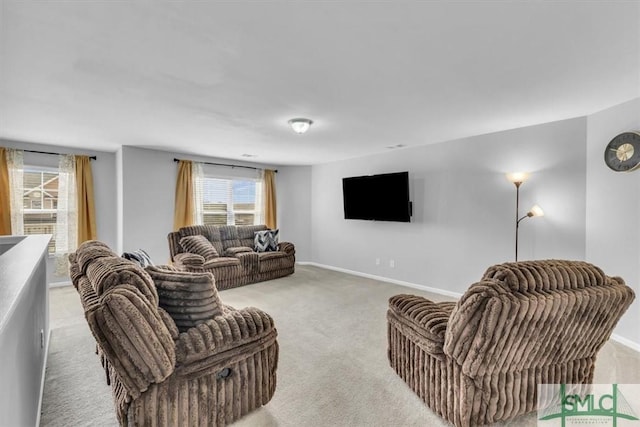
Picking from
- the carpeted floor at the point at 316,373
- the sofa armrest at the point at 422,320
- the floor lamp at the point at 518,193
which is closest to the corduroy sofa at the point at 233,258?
the carpeted floor at the point at 316,373

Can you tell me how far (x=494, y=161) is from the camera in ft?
13.2

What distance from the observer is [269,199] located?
6883mm

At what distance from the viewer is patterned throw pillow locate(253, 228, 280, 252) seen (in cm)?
584

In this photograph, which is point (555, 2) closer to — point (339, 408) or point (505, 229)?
point (339, 408)

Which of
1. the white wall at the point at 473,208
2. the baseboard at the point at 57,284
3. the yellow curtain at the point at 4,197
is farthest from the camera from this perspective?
the baseboard at the point at 57,284

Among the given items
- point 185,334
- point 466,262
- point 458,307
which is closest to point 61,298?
point 185,334

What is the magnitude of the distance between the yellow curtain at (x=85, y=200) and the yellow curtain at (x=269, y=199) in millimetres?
3231

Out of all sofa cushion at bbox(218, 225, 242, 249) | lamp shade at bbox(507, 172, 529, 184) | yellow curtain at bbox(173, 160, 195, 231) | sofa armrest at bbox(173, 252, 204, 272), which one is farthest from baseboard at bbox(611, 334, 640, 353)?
yellow curtain at bbox(173, 160, 195, 231)

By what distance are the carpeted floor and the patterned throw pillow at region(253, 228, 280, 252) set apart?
1.81 metres

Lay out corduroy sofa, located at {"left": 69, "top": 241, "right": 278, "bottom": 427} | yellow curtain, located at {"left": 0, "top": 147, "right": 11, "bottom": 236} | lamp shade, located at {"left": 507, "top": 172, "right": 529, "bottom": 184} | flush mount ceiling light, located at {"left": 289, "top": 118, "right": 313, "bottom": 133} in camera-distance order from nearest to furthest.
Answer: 1. corduroy sofa, located at {"left": 69, "top": 241, "right": 278, "bottom": 427}
2. flush mount ceiling light, located at {"left": 289, "top": 118, "right": 313, "bottom": 133}
3. lamp shade, located at {"left": 507, "top": 172, "right": 529, "bottom": 184}
4. yellow curtain, located at {"left": 0, "top": 147, "right": 11, "bottom": 236}

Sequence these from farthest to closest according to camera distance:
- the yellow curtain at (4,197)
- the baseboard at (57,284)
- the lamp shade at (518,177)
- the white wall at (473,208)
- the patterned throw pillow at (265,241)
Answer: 1. the patterned throw pillow at (265,241)
2. the baseboard at (57,284)
3. the yellow curtain at (4,197)
4. the lamp shade at (518,177)
5. the white wall at (473,208)

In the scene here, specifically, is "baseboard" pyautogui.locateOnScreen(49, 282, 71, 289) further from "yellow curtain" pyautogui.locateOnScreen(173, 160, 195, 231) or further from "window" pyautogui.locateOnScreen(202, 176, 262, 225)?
"window" pyautogui.locateOnScreen(202, 176, 262, 225)

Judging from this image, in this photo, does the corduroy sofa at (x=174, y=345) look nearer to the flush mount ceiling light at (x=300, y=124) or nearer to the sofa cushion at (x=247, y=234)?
the flush mount ceiling light at (x=300, y=124)

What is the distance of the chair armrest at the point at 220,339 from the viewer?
156 cm
